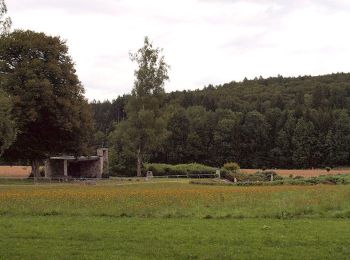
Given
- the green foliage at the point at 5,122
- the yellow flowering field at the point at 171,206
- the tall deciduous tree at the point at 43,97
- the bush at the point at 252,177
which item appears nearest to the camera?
the yellow flowering field at the point at 171,206

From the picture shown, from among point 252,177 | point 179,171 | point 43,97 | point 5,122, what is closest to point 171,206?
point 5,122

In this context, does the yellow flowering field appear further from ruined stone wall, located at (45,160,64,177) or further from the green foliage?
ruined stone wall, located at (45,160,64,177)

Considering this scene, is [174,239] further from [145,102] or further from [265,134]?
[265,134]

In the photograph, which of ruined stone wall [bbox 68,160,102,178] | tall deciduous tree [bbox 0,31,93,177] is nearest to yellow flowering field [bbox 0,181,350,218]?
tall deciduous tree [bbox 0,31,93,177]

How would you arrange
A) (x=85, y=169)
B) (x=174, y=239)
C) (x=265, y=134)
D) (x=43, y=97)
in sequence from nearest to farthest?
(x=174, y=239) → (x=43, y=97) → (x=85, y=169) → (x=265, y=134)

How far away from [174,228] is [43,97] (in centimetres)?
3783

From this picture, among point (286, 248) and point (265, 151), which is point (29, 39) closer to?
point (286, 248)

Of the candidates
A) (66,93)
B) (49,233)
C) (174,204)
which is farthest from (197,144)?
(49,233)

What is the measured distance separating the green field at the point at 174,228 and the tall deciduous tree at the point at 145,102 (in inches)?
1564

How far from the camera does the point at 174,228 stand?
705 inches

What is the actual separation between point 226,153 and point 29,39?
82978 mm

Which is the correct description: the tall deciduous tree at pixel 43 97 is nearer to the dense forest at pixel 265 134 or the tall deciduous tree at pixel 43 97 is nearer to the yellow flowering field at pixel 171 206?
the yellow flowering field at pixel 171 206

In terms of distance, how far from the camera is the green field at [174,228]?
13.2 m

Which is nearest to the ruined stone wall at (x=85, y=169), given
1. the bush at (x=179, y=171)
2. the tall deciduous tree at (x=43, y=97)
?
the bush at (x=179, y=171)
